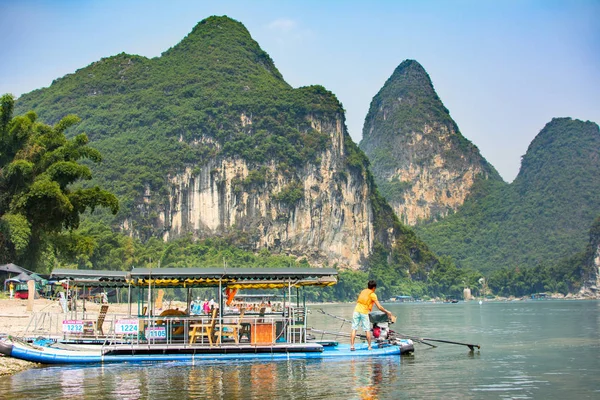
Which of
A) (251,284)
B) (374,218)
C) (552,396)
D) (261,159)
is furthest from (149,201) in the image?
(552,396)

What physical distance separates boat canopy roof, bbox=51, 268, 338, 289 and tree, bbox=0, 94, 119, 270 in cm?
1867

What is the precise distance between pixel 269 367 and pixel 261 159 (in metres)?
147

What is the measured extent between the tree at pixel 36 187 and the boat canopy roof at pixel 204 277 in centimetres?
1867

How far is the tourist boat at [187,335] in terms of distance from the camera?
22.3 meters

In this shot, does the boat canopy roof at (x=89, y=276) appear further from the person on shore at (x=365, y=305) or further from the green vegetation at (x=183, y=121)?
the green vegetation at (x=183, y=121)

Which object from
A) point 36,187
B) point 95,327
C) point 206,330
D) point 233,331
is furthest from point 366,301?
point 36,187

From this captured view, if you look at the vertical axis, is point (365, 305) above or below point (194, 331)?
above

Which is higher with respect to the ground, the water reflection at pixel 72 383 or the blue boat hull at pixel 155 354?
the blue boat hull at pixel 155 354

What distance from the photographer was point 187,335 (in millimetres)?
23156

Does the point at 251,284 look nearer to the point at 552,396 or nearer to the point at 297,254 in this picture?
the point at 552,396

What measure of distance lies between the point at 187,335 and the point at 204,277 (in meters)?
1.95

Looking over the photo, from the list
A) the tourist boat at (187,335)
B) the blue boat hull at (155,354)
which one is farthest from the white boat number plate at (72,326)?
the blue boat hull at (155,354)

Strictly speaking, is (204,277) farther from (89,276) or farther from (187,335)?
(89,276)

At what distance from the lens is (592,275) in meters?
178
